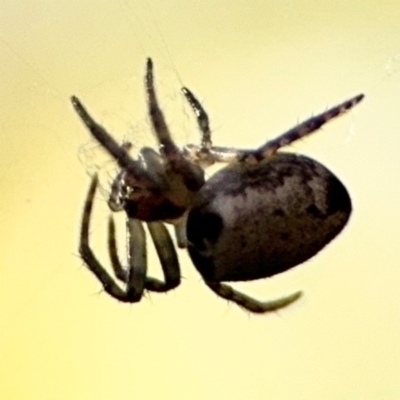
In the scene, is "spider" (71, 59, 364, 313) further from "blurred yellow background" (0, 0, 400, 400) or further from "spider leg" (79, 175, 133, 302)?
"blurred yellow background" (0, 0, 400, 400)

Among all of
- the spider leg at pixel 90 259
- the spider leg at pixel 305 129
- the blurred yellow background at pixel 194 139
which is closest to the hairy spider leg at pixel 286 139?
the spider leg at pixel 305 129

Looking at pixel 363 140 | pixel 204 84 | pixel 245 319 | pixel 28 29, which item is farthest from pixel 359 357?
pixel 28 29

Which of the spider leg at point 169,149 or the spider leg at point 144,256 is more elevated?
the spider leg at point 169,149

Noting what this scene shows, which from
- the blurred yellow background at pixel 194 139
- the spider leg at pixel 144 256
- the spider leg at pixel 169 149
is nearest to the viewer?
the spider leg at pixel 169 149

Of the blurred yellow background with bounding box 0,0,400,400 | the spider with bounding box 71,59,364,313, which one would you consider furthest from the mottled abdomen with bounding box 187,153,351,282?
the blurred yellow background with bounding box 0,0,400,400

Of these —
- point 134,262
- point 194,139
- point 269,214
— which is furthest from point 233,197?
point 194,139

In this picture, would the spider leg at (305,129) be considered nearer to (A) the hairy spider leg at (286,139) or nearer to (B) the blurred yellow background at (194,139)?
(A) the hairy spider leg at (286,139)

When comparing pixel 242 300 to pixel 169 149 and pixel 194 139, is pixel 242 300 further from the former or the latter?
pixel 194 139

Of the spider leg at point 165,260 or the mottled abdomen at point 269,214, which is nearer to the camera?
the mottled abdomen at point 269,214

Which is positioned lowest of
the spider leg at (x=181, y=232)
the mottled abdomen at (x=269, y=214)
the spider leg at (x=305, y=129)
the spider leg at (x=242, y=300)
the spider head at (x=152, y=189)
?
the spider leg at (x=242, y=300)
